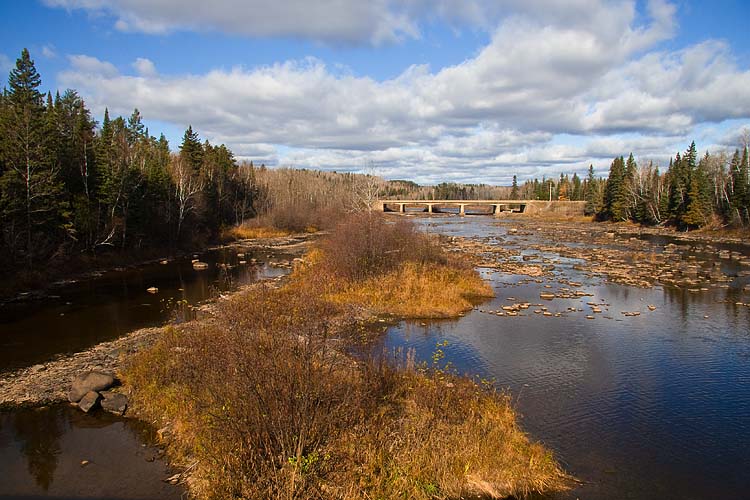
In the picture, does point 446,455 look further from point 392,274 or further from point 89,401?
point 392,274

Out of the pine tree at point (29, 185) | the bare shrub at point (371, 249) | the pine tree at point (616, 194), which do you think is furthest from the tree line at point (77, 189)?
the pine tree at point (616, 194)

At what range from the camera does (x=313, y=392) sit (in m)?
9.23

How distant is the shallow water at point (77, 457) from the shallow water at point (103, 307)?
5.93 metres

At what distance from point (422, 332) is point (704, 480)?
12.3 meters

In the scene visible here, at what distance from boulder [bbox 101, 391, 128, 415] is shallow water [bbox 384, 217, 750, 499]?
1001 centimetres

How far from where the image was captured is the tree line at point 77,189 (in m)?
31.2

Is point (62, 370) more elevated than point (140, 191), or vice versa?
point (140, 191)

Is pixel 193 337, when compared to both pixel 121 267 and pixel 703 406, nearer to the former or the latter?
pixel 703 406

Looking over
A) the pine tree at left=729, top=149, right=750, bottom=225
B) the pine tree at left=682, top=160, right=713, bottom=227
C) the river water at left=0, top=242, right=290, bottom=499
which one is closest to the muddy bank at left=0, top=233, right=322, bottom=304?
the river water at left=0, top=242, right=290, bottom=499

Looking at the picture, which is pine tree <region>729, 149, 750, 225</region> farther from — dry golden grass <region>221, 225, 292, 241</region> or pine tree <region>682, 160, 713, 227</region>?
dry golden grass <region>221, 225, 292, 241</region>

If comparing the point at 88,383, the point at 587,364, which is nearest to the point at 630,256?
the point at 587,364

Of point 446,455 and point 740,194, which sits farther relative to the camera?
point 740,194

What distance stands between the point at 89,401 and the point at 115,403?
2.48ft

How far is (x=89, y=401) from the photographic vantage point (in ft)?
45.5
